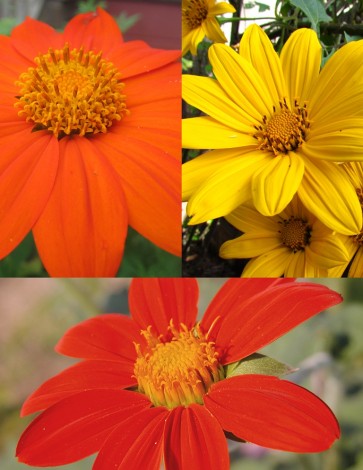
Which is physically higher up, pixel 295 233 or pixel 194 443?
pixel 295 233

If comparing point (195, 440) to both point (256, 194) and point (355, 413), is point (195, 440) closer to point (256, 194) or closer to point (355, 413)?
point (355, 413)

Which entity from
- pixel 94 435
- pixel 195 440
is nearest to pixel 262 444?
pixel 195 440

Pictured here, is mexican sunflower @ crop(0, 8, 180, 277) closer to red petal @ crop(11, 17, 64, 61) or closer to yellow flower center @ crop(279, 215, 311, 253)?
red petal @ crop(11, 17, 64, 61)

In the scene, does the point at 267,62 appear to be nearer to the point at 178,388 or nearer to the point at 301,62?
the point at 301,62

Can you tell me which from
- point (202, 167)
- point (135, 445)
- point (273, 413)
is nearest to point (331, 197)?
point (202, 167)

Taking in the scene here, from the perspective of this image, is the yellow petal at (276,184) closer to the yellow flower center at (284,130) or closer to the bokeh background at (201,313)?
the yellow flower center at (284,130)

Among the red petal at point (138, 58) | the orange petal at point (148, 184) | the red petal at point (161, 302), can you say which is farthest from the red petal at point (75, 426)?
the red petal at point (138, 58)
